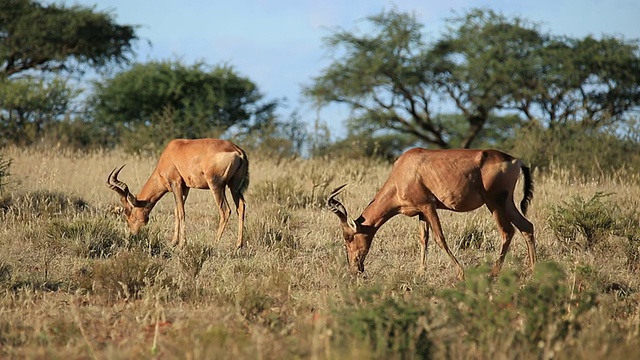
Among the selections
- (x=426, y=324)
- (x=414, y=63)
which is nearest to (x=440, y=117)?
(x=414, y=63)

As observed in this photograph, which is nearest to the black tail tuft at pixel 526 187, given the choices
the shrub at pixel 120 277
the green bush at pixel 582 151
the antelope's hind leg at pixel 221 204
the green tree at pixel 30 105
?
the antelope's hind leg at pixel 221 204

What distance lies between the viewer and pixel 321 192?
16.2 metres

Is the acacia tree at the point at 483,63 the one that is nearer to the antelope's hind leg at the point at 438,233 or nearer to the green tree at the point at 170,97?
the green tree at the point at 170,97

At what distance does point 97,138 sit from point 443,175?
19.7m

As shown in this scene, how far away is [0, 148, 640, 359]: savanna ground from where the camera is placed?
6293 millimetres

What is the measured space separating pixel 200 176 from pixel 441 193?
3.88 meters

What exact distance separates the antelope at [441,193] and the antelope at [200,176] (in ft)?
6.75

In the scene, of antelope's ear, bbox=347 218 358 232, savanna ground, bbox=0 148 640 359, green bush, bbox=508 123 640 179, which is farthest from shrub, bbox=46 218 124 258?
green bush, bbox=508 123 640 179

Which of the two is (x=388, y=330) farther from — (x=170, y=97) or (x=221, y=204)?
(x=170, y=97)

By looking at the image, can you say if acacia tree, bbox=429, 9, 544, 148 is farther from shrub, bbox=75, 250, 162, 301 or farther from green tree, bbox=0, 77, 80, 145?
shrub, bbox=75, 250, 162, 301

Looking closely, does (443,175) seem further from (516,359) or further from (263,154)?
(263,154)

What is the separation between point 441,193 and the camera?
10.4 metres

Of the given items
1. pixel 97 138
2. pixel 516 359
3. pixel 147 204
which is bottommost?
pixel 97 138

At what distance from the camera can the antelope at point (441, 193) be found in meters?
10.3
